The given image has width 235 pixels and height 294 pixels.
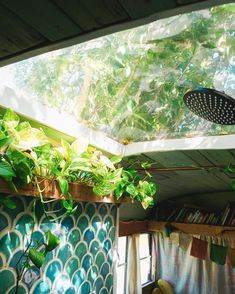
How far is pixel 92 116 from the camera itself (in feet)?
4.00

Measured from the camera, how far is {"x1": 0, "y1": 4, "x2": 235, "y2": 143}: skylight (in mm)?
893

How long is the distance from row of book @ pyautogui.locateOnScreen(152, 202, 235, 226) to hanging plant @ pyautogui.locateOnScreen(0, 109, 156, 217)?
180 cm

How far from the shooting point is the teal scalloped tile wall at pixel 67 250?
0.94 m

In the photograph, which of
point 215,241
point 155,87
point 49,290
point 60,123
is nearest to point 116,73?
point 155,87

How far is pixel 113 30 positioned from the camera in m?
0.44

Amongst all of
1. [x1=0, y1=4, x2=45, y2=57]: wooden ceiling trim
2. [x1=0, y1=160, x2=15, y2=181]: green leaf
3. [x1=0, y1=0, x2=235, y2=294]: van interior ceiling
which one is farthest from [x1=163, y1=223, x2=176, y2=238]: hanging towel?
[x1=0, y1=4, x2=45, y2=57]: wooden ceiling trim

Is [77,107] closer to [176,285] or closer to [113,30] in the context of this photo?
[113,30]

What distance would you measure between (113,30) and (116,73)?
0.69 metres

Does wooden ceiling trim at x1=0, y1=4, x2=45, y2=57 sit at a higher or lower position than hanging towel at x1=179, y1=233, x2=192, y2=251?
higher

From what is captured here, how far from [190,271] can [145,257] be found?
1.71 feet

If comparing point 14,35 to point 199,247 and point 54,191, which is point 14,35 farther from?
point 199,247

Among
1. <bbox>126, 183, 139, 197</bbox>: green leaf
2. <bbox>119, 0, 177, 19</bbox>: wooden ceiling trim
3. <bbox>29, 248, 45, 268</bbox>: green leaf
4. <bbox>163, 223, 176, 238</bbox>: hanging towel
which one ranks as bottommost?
<bbox>163, 223, 176, 238</bbox>: hanging towel

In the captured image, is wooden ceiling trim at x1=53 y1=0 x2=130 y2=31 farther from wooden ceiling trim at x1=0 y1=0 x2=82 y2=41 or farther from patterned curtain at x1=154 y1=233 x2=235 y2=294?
patterned curtain at x1=154 y1=233 x2=235 y2=294

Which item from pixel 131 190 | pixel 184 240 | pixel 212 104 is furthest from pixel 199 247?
pixel 212 104
